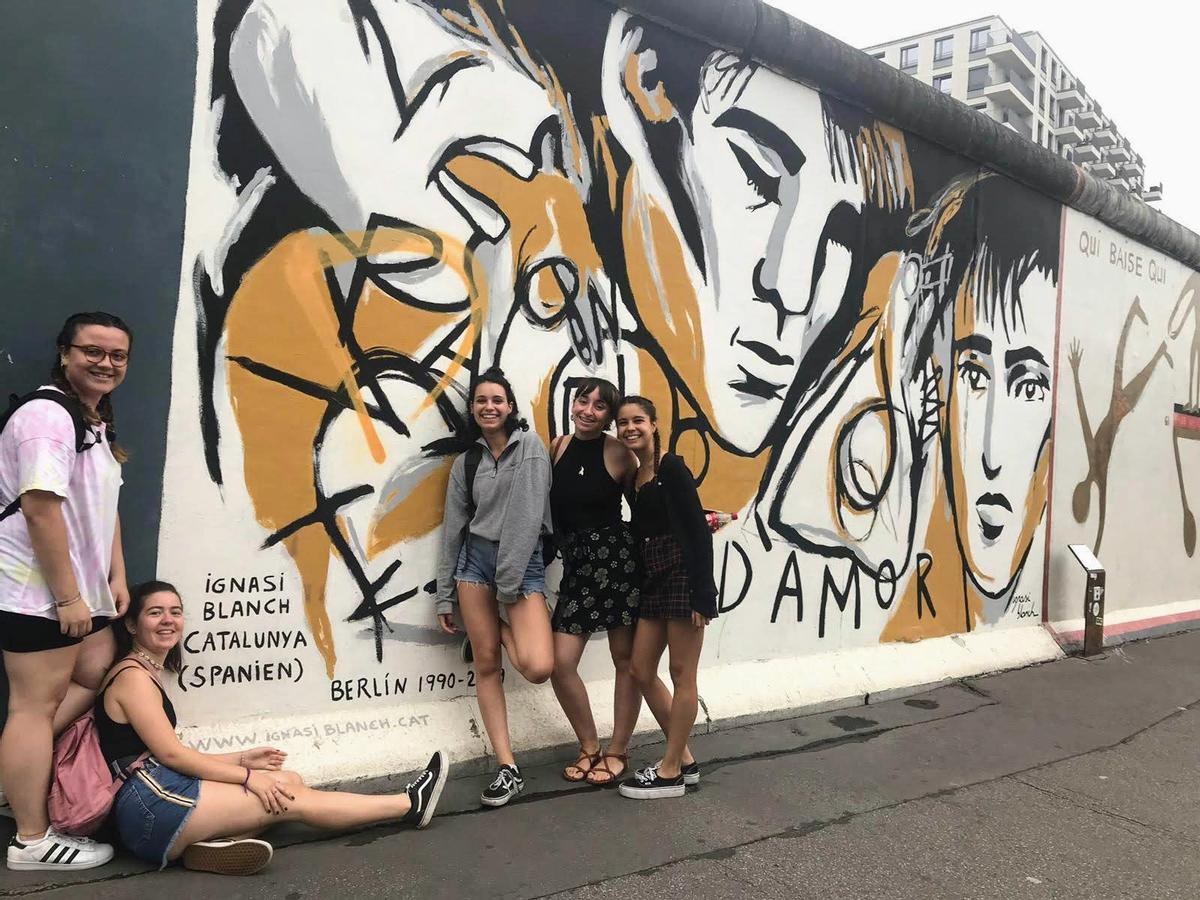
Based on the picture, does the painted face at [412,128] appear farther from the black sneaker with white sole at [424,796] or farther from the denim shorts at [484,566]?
the black sneaker with white sole at [424,796]

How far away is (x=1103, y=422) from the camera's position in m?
8.34

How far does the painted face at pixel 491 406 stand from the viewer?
382 cm

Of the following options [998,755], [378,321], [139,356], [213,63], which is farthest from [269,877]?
[998,755]

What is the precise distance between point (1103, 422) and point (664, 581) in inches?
253

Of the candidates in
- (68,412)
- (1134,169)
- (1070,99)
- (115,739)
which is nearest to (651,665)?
(115,739)

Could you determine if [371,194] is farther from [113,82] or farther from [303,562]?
[303,562]

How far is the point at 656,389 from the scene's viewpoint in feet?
15.9

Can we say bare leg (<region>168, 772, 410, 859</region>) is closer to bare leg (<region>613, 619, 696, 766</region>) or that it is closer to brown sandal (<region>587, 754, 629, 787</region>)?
brown sandal (<region>587, 754, 629, 787</region>)

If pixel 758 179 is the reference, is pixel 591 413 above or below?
below

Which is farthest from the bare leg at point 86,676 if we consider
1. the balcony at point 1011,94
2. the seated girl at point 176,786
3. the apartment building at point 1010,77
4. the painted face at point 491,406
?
the balcony at point 1011,94

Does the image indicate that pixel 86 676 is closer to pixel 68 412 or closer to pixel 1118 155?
pixel 68 412

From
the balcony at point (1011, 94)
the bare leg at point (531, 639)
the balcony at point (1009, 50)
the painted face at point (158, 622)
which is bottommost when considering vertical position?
the bare leg at point (531, 639)

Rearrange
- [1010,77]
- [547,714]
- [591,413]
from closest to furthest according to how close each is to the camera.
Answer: [591,413], [547,714], [1010,77]

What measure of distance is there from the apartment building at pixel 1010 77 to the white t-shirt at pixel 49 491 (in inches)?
2496
